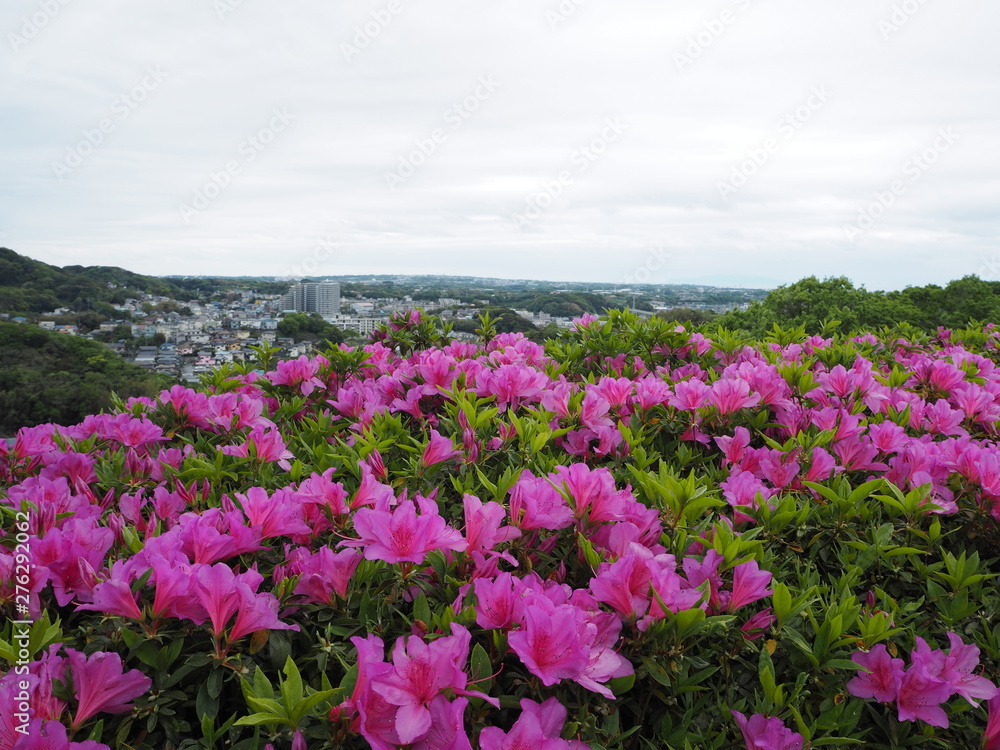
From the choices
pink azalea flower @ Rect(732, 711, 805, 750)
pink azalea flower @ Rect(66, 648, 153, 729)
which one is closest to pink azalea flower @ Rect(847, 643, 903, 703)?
pink azalea flower @ Rect(732, 711, 805, 750)

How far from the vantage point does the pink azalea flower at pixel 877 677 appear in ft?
4.26

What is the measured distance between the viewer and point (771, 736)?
1190mm

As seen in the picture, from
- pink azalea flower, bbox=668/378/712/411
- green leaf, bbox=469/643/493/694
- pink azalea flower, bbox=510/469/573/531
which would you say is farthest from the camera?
pink azalea flower, bbox=668/378/712/411

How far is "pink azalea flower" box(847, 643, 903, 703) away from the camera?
1.30m

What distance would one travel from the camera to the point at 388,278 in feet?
60.7

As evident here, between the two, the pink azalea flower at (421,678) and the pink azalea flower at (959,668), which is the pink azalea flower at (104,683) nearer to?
the pink azalea flower at (421,678)

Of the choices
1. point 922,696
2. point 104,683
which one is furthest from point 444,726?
point 922,696

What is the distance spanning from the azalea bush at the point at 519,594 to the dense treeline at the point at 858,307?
369 inches

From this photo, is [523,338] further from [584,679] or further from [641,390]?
[584,679]

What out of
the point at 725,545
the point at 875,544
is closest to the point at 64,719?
the point at 725,545

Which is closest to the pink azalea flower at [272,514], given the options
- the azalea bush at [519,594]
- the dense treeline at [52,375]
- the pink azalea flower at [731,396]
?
the azalea bush at [519,594]

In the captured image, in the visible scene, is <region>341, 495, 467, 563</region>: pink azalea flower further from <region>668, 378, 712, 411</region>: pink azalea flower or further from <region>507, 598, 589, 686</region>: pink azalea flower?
<region>668, 378, 712, 411</region>: pink azalea flower

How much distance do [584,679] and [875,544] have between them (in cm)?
96

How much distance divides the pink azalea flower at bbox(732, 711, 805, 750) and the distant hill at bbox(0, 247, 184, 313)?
3139cm
